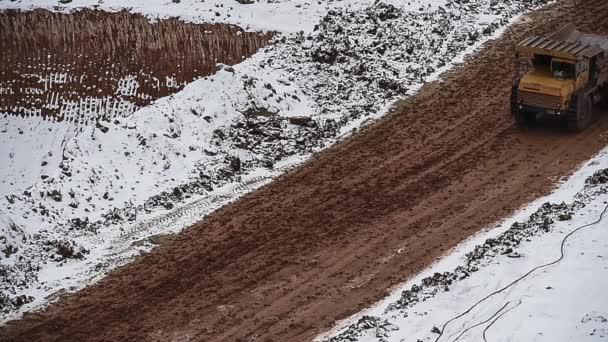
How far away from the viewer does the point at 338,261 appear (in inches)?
704

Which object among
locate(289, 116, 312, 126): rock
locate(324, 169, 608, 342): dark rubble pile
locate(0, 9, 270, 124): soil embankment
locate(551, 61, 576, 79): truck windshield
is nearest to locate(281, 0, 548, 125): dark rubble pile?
locate(289, 116, 312, 126): rock

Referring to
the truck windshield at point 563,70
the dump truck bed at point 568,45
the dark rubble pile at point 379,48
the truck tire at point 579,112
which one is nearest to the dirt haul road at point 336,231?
the truck tire at point 579,112

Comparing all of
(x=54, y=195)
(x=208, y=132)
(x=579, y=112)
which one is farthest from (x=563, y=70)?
(x=54, y=195)

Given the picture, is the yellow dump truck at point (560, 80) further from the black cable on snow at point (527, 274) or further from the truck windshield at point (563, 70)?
the black cable on snow at point (527, 274)

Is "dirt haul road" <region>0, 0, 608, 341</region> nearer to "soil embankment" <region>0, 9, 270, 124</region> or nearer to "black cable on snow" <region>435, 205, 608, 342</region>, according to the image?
"black cable on snow" <region>435, 205, 608, 342</region>

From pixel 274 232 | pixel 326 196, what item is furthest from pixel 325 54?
pixel 274 232

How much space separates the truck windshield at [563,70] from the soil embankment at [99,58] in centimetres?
1047

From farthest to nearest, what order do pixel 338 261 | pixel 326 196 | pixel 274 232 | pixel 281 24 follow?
1. pixel 281 24
2. pixel 326 196
3. pixel 274 232
4. pixel 338 261

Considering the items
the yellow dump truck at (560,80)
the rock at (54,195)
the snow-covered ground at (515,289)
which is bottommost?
the snow-covered ground at (515,289)

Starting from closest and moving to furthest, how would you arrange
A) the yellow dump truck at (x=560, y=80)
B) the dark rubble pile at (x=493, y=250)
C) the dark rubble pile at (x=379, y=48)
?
the dark rubble pile at (x=493, y=250), the yellow dump truck at (x=560, y=80), the dark rubble pile at (x=379, y=48)

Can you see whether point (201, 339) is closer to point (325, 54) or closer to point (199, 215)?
point (199, 215)

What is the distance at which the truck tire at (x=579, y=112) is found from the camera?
2181cm

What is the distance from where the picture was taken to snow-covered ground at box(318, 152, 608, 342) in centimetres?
1491

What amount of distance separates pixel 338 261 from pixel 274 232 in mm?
1902
